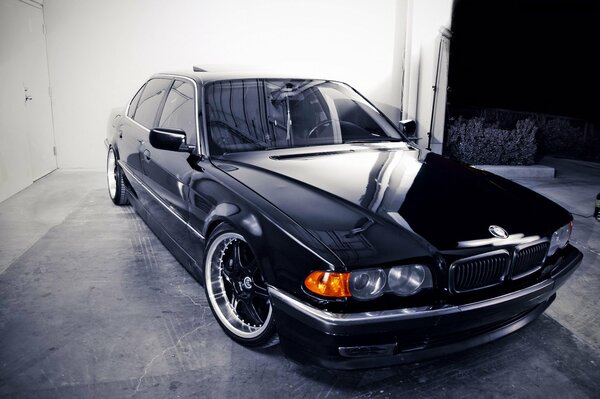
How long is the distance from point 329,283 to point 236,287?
892mm

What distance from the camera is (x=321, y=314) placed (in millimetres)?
2084

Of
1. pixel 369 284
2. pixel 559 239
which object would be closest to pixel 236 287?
pixel 369 284

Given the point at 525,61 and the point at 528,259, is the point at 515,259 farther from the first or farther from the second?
the point at 525,61

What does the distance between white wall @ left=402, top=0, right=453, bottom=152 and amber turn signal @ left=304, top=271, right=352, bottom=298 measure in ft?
18.0

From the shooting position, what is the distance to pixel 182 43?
7160 mm

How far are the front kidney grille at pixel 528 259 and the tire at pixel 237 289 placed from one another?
4.02ft

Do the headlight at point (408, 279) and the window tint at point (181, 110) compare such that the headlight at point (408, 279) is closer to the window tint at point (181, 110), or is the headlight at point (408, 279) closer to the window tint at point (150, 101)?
the window tint at point (181, 110)

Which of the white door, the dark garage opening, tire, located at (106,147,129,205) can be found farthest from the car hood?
the dark garage opening

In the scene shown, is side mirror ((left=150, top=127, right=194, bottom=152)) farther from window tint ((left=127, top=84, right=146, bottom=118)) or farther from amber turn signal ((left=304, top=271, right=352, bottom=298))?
window tint ((left=127, top=84, right=146, bottom=118))

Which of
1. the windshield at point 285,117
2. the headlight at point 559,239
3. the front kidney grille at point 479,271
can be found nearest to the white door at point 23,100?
the windshield at point 285,117

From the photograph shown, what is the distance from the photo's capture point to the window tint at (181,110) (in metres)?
3.41

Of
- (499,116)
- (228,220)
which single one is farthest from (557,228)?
(499,116)

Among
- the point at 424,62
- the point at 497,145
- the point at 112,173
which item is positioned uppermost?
the point at 424,62

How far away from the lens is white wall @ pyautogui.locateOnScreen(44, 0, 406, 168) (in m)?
7.02
